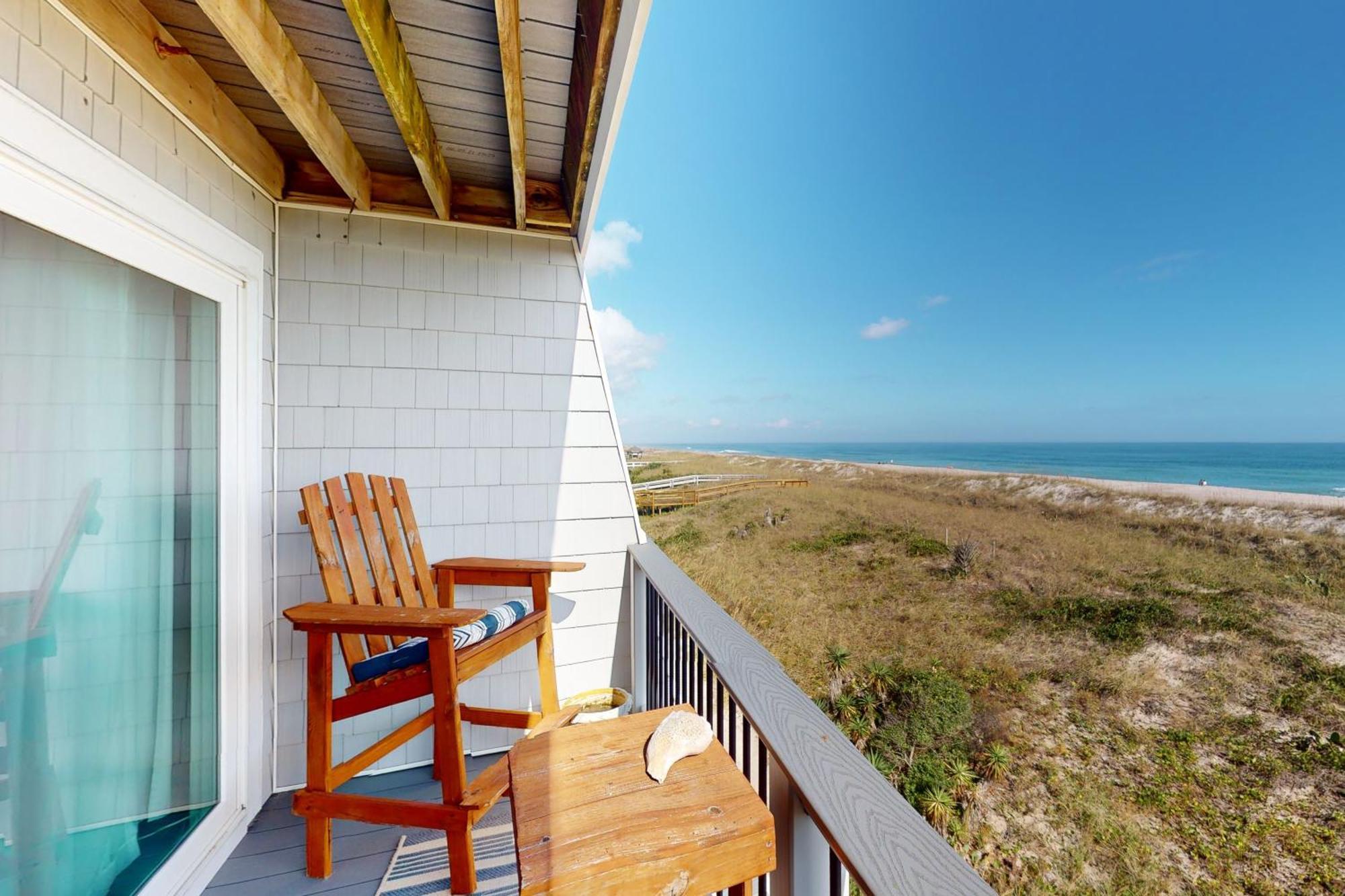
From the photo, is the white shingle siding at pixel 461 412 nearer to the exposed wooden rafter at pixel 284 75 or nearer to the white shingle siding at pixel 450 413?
the white shingle siding at pixel 450 413

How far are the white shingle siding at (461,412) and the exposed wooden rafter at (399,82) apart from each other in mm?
510

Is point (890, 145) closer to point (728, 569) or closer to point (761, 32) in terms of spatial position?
point (761, 32)

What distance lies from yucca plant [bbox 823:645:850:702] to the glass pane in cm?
853

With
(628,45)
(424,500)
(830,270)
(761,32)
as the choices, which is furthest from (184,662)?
(830,270)

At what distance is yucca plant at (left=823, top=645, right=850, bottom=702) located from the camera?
862cm

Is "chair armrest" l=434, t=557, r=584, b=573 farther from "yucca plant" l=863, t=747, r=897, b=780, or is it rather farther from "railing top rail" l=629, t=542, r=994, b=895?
"yucca plant" l=863, t=747, r=897, b=780

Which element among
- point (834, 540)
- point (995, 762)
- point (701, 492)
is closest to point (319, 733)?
point (995, 762)

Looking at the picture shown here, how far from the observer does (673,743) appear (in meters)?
0.93

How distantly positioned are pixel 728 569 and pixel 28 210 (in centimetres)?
1055

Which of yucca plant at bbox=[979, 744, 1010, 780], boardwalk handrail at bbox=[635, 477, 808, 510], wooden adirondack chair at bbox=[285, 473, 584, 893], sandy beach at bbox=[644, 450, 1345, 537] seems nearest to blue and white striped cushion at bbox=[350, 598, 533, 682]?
wooden adirondack chair at bbox=[285, 473, 584, 893]

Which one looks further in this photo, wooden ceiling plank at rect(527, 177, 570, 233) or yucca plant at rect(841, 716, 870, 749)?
yucca plant at rect(841, 716, 870, 749)

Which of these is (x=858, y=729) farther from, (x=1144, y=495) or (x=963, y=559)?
(x=1144, y=495)

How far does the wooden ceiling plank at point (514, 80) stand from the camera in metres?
1.11

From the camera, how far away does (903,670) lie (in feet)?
29.7
